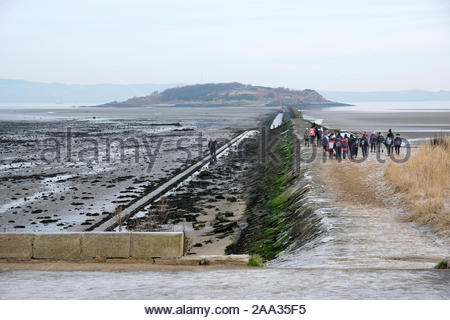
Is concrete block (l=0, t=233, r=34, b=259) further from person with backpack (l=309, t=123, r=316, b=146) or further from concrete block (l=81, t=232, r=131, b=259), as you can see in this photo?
person with backpack (l=309, t=123, r=316, b=146)

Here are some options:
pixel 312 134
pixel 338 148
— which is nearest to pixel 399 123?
pixel 312 134

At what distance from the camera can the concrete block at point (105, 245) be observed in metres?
10.1

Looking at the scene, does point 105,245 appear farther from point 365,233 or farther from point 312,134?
point 312,134

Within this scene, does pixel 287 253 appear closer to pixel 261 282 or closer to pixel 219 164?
pixel 261 282

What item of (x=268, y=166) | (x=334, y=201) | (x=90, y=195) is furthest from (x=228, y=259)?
(x=268, y=166)

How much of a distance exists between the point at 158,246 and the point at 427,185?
10.7m

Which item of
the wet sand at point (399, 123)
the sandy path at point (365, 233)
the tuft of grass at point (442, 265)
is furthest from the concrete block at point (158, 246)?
the wet sand at point (399, 123)

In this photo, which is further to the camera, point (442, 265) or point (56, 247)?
point (56, 247)

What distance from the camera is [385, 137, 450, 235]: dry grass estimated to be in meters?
13.8

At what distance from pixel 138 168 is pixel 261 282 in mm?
26980

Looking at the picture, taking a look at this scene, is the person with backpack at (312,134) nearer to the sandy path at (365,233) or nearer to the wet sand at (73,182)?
the wet sand at (73,182)

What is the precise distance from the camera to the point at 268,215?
19.7 meters

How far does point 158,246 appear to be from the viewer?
33.1 ft

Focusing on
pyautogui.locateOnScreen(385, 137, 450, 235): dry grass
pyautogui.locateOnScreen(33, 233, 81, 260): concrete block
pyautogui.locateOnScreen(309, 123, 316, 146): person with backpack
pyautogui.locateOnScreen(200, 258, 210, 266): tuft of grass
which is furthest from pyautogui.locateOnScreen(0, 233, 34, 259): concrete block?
pyautogui.locateOnScreen(309, 123, 316, 146): person with backpack
